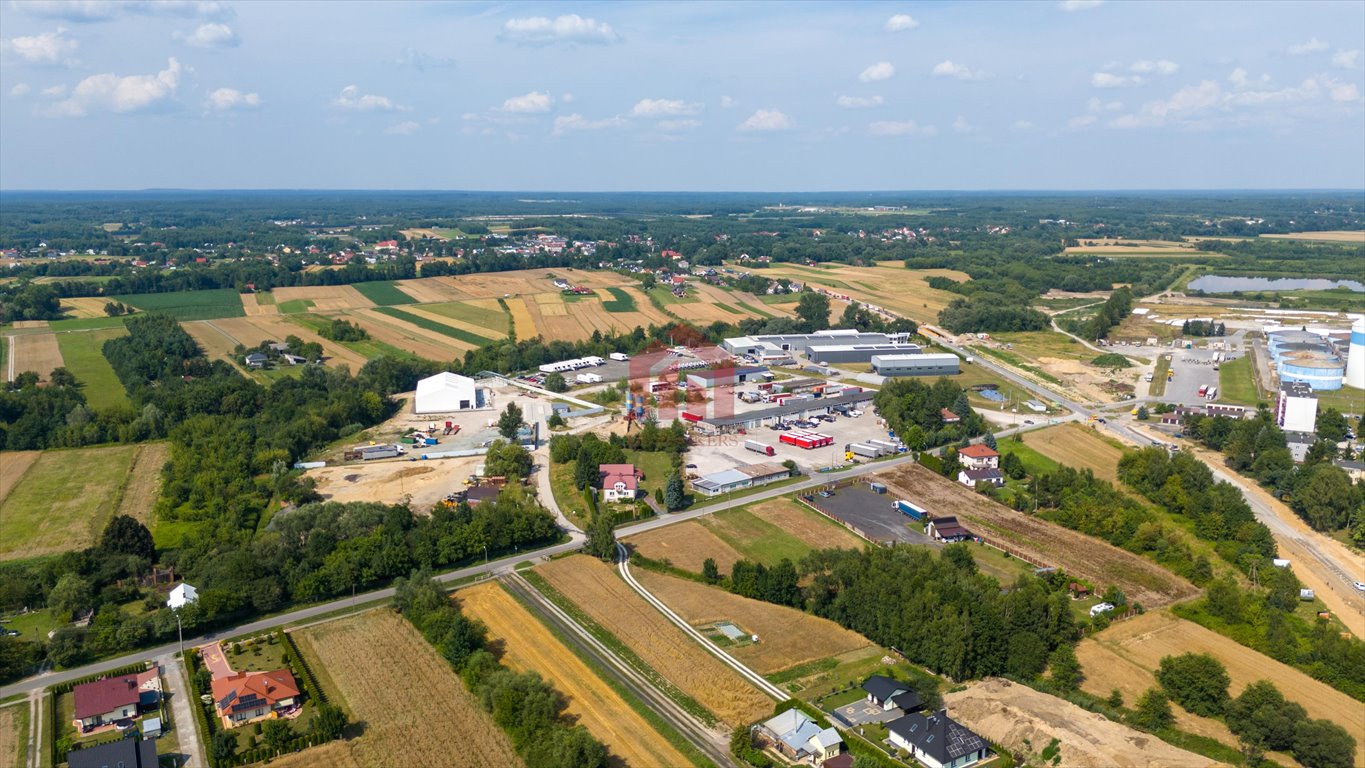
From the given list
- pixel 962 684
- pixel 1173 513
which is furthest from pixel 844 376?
pixel 962 684

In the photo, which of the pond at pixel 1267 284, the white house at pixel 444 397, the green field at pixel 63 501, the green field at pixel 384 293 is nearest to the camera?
the green field at pixel 63 501

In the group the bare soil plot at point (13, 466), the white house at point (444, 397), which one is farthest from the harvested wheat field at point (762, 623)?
the bare soil plot at point (13, 466)

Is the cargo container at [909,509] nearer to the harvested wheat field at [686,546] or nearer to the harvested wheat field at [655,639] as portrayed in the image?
the harvested wheat field at [686,546]

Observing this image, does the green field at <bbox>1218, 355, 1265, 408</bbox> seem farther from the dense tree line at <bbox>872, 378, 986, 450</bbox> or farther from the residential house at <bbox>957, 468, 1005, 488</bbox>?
the residential house at <bbox>957, 468, 1005, 488</bbox>

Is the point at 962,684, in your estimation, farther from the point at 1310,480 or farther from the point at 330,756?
the point at 1310,480

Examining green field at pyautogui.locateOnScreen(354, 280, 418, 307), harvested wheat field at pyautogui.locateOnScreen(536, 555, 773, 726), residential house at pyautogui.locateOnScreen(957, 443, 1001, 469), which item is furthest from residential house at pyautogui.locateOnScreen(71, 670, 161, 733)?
green field at pyautogui.locateOnScreen(354, 280, 418, 307)

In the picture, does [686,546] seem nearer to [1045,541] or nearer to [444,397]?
[1045,541]

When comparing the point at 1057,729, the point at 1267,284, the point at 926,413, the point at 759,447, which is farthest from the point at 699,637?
the point at 1267,284
